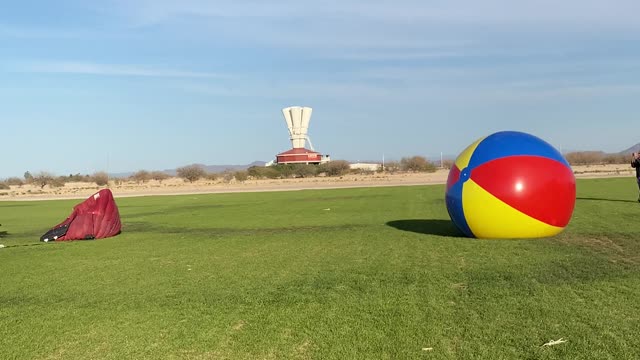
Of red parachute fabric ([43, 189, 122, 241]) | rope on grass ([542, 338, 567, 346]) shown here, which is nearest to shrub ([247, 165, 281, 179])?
red parachute fabric ([43, 189, 122, 241])

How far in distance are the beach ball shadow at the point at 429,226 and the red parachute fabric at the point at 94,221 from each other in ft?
25.3

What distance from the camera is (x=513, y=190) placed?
9906mm

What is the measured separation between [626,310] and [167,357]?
15.1ft

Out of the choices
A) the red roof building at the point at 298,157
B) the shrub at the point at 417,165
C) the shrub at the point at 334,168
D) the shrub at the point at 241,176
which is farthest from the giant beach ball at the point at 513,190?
the red roof building at the point at 298,157

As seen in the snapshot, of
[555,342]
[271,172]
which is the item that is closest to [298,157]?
[271,172]

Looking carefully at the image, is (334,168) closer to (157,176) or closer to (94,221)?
(157,176)

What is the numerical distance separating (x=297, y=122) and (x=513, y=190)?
106m

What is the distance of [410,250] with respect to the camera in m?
9.80

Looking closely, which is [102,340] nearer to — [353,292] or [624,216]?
[353,292]

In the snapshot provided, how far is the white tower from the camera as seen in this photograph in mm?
114438

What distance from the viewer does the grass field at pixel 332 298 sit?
4816 mm

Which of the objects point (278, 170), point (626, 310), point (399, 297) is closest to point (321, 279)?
point (399, 297)

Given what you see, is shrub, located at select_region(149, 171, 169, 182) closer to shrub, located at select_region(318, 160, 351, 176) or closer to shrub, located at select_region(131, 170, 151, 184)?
shrub, located at select_region(131, 170, 151, 184)

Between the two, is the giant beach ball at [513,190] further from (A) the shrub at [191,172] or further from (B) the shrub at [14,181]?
(B) the shrub at [14,181]
